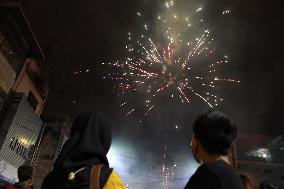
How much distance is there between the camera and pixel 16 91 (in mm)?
18484

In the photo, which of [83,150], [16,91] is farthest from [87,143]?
[16,91]

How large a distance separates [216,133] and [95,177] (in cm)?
105

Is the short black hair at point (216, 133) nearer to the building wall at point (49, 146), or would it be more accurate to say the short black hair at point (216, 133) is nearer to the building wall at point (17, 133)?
the building wall at point (17, 133)

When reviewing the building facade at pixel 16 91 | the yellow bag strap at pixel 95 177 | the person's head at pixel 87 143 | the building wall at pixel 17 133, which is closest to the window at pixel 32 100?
the building facade at pixel 16 91

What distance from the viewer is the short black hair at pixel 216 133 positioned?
2.50 meters

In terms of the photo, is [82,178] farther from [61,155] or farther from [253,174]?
[253,174]

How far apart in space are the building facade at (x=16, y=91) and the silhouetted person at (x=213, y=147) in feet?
47.8

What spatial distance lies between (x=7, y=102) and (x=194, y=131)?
1640cm

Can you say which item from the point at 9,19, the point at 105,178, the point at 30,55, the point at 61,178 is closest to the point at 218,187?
the point at 105,178

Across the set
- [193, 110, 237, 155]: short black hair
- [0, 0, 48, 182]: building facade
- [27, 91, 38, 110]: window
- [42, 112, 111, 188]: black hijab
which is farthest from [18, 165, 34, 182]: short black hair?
[27, 91, 38, 110]: window

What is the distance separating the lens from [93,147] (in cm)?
263

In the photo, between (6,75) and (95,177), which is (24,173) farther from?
(6,75)

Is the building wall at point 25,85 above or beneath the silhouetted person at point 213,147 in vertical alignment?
above

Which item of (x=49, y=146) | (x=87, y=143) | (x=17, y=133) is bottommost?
(x=87, y=143)
